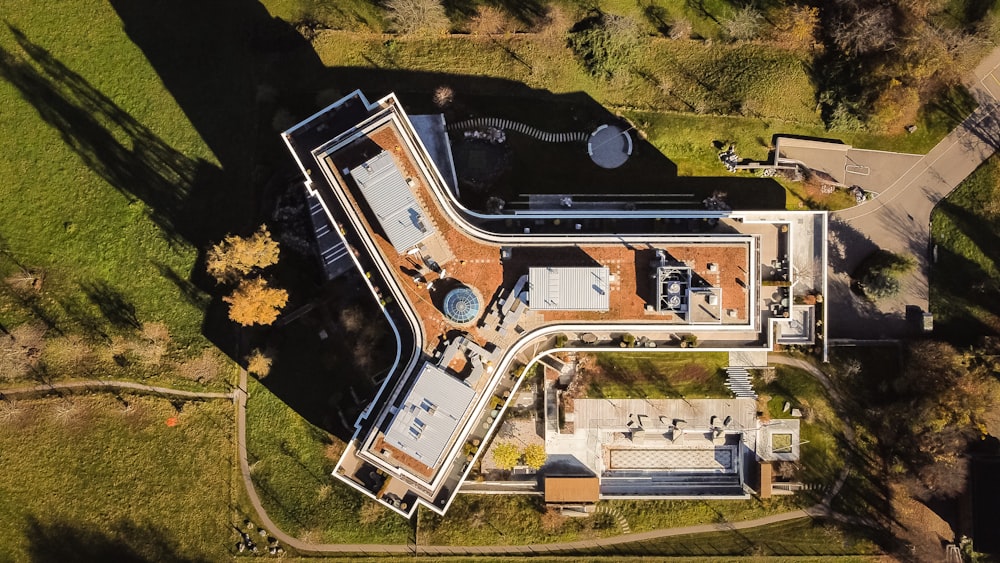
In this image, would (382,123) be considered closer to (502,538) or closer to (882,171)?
(502,538)

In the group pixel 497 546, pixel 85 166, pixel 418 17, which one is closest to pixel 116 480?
pixel 85 166

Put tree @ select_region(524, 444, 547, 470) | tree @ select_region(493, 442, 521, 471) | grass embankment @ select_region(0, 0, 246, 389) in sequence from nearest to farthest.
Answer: tree @ select_region(493, 442, 521, 471)
tree @ select_region(524, 444, 547, 470)
grass embankment @ select_region(0, 0, 246, 389)

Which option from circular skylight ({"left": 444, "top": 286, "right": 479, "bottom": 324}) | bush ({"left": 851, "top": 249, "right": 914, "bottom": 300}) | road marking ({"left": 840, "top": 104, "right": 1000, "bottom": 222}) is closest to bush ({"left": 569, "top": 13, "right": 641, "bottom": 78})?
circular skylight ({"left": 444, "top": 286, "right": 479, "bottom": 324})

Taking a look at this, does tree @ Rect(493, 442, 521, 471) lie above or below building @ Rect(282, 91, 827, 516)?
below

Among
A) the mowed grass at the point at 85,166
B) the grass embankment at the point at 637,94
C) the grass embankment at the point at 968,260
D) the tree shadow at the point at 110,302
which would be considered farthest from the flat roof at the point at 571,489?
the tree shadow at the point at 110,302

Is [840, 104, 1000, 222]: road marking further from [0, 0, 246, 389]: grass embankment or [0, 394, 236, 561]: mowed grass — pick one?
[0, 394, 236, 561]: mowed grass

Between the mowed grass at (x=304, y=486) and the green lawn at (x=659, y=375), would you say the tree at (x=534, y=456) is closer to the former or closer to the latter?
the green lawn at (x=659, y=375)

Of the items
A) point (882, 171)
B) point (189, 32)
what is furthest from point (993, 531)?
point (189, 32)

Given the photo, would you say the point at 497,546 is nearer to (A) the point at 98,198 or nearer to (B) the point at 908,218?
(A) the point at 98,198
